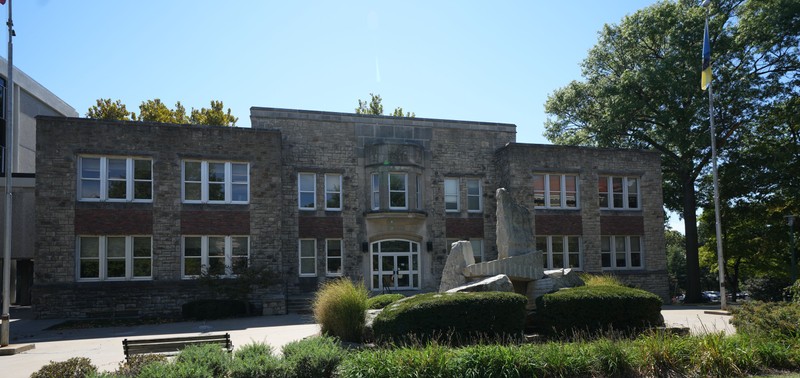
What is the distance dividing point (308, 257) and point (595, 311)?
16.2 meters

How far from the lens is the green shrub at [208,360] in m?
9.17

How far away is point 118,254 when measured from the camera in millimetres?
24828

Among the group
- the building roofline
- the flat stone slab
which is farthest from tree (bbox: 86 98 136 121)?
the flat stone slab

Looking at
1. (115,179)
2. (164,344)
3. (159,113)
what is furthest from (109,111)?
(164,344)

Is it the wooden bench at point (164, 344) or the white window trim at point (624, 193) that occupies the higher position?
the white window trim at point (624, 193)

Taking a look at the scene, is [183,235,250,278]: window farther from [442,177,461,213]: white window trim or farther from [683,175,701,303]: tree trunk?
[683,175,701,303]: tree trunk

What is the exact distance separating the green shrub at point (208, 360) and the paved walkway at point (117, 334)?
347 centimetres

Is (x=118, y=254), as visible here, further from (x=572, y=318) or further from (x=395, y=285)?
(x=572, y=318)

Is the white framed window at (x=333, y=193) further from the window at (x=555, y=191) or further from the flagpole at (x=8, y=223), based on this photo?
the flagpole at (x=8, y=223)

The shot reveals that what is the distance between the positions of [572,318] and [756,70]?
25.3 meters

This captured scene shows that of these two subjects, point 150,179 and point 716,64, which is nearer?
point 150,179

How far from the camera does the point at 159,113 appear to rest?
1650 inches

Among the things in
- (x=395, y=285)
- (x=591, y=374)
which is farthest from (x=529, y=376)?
(x=395, y=285)

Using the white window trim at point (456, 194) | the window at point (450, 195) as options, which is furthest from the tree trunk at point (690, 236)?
the window at point (450, 195)
